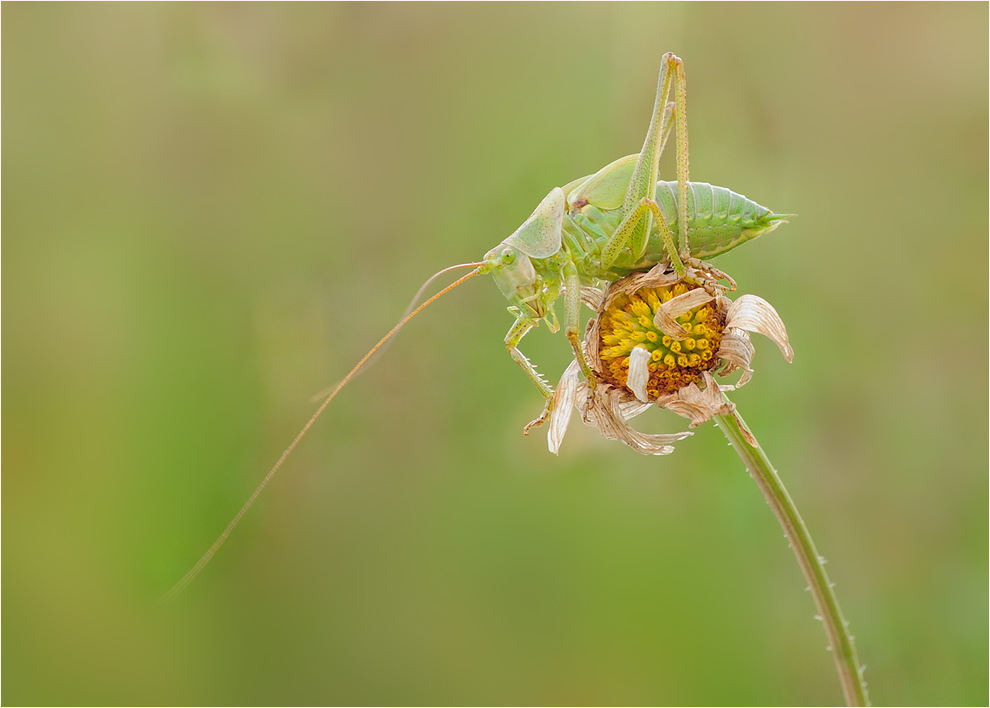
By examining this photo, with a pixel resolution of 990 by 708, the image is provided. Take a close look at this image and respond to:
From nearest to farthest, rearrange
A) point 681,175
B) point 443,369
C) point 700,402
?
1. point 700,402
2. point 681,175
3. point 443,369

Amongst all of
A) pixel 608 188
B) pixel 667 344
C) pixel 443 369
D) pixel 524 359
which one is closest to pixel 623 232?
pixel 608 188

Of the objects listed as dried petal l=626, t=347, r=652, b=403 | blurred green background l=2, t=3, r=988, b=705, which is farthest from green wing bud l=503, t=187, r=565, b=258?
blurred green background l=2, t=3, r=988, b=705

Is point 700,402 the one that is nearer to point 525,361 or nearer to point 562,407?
point 562,407

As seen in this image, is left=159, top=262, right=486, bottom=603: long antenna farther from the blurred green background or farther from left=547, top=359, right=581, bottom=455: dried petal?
left=547, top=359, right=581, bottom=455: dried petal

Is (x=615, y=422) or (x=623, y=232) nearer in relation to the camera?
(x=615, y=422)

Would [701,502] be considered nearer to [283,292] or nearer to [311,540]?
[311,540]

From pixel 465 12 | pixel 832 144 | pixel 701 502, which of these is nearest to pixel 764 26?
pixel 832 144

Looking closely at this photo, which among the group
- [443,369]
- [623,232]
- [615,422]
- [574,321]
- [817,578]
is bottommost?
[817,578]
